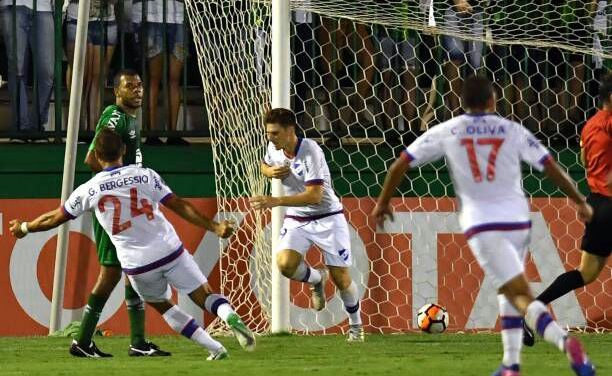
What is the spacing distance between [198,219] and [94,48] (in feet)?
14.0

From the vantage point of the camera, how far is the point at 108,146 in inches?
380

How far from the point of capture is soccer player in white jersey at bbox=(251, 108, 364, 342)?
11375 millimetres

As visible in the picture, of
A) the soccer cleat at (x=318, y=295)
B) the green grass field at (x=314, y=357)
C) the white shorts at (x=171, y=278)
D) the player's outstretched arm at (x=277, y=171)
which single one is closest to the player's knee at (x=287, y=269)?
the soccer cleat at (x=318, y=295)

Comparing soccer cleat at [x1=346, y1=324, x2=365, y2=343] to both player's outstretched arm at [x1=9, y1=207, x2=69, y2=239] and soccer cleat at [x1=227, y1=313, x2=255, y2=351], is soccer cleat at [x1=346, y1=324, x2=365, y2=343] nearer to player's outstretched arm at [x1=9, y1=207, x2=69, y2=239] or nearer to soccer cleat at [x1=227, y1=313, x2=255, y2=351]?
soccer cleat at [x1=227, y1=313, x2=255, y2=351]

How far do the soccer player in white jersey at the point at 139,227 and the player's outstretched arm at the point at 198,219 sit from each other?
0.03m

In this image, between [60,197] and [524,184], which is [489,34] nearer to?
[524,184]

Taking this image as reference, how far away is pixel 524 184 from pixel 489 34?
4.41ft

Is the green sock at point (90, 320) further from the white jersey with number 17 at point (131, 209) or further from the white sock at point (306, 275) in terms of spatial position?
the white sock at point (306, 275)

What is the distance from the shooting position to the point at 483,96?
317 inches

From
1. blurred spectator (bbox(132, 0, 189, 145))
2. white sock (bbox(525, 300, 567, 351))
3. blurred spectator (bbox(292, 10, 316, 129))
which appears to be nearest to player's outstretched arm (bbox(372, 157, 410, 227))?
white sock (bbox(525, 300, 567, 351))

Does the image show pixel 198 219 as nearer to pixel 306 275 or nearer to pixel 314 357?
pixel 314 357

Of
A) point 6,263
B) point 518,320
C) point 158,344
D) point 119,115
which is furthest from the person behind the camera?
point 6,263

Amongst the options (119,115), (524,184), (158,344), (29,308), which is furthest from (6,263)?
(524,184)

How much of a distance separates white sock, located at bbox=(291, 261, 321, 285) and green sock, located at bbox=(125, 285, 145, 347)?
1755mm
